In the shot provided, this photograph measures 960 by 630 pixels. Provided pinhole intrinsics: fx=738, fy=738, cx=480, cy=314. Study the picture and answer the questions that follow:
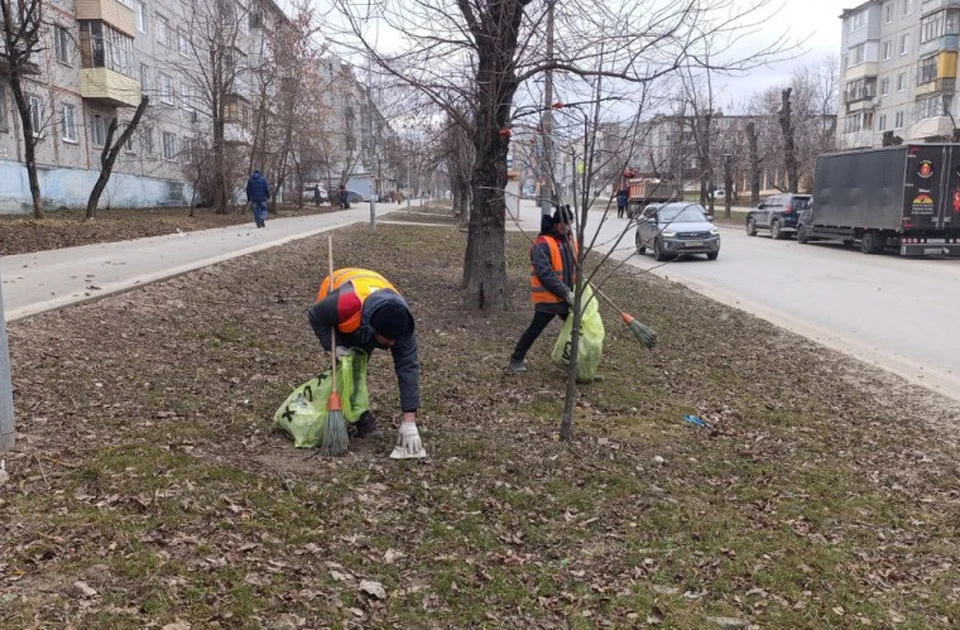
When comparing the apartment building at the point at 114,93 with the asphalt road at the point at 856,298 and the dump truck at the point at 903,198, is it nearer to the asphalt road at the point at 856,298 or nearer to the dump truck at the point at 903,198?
the asphalt road at the point at 856,298

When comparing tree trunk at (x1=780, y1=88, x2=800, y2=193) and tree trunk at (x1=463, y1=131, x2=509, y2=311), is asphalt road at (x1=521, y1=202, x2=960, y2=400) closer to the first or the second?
tree trunk at (x1=463, y1=131, x2=509, y2=311)

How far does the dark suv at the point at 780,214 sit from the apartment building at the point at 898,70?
24.1 meters

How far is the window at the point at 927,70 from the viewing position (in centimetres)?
5160

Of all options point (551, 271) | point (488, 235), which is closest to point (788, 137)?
point (488, 235)

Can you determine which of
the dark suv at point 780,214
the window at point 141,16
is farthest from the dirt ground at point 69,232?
the dark suv at point 780,214

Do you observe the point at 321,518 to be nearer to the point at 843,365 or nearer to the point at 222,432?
the point at 222,432

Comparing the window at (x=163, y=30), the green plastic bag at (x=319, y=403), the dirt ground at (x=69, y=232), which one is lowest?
the green plastic bag at (x=319, y=403)

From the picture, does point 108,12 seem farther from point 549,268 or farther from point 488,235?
point 549,268

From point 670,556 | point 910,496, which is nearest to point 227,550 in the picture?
point 670,556

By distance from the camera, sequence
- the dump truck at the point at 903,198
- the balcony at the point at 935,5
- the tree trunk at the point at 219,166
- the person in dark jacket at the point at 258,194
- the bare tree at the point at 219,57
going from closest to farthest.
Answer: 1. the dump truck at the point at 903,198
2. the person in dark jacket at the point at 258,194
3. the bare tree at the point at 219,57
4. the tree trunk at the point at 219,166
5. the balcony at the point at 935,5

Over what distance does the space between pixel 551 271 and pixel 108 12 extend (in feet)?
97.8

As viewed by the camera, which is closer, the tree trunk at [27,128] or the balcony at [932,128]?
the tree trunk at [27,128]

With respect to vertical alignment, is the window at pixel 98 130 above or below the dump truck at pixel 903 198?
above

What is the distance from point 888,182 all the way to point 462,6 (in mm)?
16570
